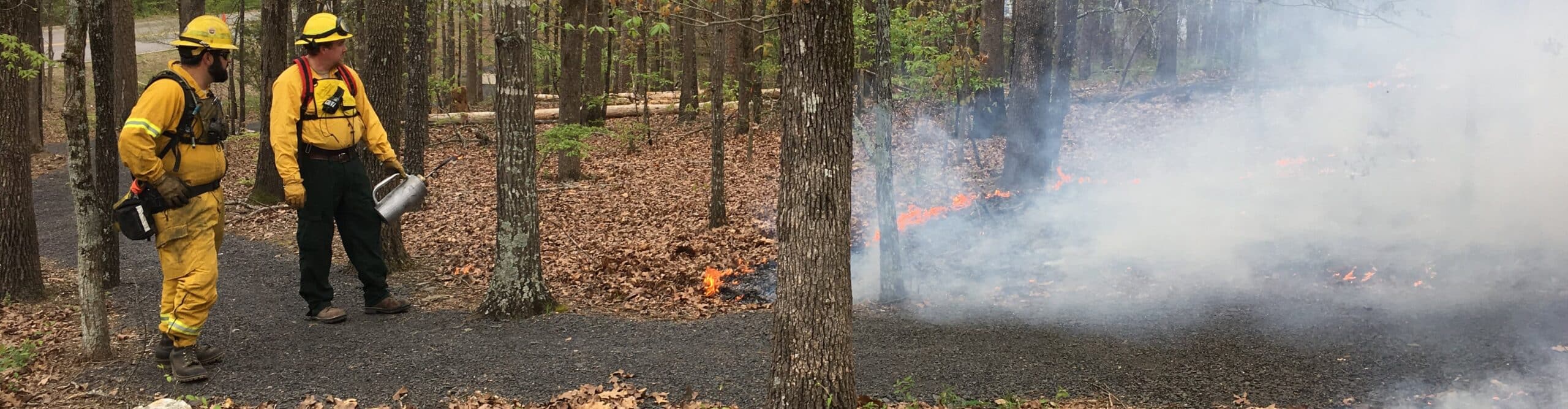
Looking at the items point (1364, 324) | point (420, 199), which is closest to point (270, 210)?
point (420, 199)

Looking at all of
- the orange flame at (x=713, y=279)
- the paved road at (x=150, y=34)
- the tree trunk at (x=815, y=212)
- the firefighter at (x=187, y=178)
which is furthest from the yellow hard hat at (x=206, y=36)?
the paved road at (x=150, y=34)

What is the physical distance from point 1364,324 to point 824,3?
188 inches

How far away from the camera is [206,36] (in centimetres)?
545

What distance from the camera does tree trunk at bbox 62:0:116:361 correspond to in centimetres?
530

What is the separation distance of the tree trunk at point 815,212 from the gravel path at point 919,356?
31.6 inches

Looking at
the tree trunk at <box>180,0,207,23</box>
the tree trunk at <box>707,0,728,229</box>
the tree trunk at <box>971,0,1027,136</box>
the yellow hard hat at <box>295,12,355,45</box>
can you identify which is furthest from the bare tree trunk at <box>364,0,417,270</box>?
the tree trunk at <box>180,0,207,23</box>

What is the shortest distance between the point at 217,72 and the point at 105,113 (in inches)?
75.4

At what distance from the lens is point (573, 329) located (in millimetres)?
6406

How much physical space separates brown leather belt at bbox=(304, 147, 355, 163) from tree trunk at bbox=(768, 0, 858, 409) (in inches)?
144

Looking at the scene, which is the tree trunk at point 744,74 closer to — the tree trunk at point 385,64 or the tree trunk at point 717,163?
the tree trunk at point 717,163

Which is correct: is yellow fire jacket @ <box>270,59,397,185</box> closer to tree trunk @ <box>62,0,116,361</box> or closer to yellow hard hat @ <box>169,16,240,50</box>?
yellow hard hat @ <box>169,16,240,50</box>

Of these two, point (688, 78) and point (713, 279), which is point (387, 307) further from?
point (688, 78)

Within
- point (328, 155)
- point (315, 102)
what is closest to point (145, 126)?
point (315, 102)

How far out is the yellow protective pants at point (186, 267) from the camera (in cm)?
536
